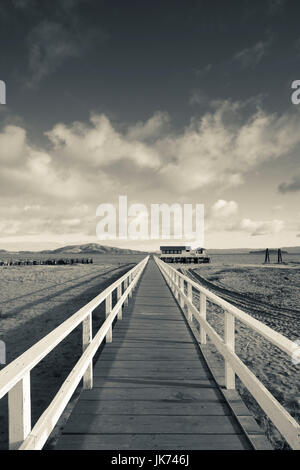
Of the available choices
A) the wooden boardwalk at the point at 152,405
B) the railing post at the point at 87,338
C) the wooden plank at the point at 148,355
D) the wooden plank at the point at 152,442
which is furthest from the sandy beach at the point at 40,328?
the wooden plank at the point at 152,442

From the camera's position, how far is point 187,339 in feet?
19.9

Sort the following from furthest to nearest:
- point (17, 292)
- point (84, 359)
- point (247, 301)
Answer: point (17, 292) < point (247, 301) < point (84, 359)

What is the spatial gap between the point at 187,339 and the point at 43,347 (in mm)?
4480

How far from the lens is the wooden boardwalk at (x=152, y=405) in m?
2.72

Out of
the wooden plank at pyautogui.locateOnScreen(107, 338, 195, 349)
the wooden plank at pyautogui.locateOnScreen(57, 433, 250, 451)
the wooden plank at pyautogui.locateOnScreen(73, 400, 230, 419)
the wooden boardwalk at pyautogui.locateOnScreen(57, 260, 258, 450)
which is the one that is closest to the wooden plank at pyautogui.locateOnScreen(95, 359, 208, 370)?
the wooden boardwalk at pyautogui.locateOnScreen(57, 260, 258, 450)

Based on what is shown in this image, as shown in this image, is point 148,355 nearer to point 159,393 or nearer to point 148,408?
point 159,393

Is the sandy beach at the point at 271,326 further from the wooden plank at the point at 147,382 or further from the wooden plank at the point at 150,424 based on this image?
the wooden plank at the point at 150,424

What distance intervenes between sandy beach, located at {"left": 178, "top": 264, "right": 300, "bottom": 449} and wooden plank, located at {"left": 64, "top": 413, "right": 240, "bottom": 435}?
4.69 feet

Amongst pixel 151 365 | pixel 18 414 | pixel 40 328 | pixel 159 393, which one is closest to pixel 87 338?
pixel 159 393

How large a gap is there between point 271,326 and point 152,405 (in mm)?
9018

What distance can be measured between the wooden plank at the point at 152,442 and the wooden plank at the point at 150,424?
7 cm

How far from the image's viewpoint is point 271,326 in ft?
35.2

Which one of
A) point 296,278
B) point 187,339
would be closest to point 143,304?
point 187,339
